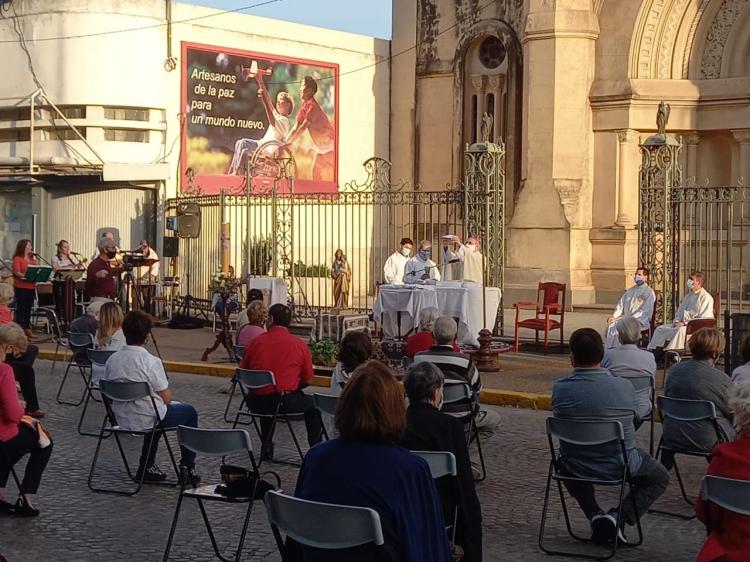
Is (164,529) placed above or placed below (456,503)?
below

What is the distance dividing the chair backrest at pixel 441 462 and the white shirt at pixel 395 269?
14.6 meters

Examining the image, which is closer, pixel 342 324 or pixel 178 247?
pixel 342 324

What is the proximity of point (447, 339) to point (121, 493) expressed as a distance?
2.70 meters

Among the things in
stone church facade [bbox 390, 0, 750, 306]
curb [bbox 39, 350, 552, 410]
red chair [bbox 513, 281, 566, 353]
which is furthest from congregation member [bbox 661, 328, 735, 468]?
stone church facade [bbox 390, 0, 750, 306]

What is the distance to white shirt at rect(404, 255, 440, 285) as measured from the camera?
19.6 m

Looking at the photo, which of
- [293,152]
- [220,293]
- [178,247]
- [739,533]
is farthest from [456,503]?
[293,152]

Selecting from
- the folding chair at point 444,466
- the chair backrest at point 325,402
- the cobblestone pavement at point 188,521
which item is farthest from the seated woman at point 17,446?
the folding chair at point 444,466

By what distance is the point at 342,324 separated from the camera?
1734cm

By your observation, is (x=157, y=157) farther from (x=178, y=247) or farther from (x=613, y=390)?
(x=613, y=390)

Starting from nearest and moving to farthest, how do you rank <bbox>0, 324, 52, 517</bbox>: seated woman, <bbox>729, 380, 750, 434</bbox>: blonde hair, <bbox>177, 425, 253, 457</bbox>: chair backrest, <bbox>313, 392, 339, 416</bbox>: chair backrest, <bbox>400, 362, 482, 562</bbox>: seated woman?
1. <bbox>729, 380, 750, 434</bbox>: blonde hair
2. <bbox>400, 362, 482, 562</bbox>: seated woman
3. <bbox>177, 425, 253, 457</bbox>: chair backrest
4. <bbox>0, 324, 52, 517</bbox>: seated woman
5. <bbox>313, 392, 339, 416</bbox>: chair backrest

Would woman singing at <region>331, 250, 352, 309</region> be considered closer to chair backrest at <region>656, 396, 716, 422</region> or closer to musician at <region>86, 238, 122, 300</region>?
musician at <region>86, 238, 122, 300</region>

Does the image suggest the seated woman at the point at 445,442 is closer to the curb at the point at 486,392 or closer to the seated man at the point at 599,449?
the seated man at the point at 599,449

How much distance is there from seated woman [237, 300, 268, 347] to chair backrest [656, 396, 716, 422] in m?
4.97

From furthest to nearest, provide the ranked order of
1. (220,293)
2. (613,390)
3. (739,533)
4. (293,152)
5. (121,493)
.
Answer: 1. (293,152)
2. (220,293)
3. (121,493)
4. (613,390)
5. (739,533)
